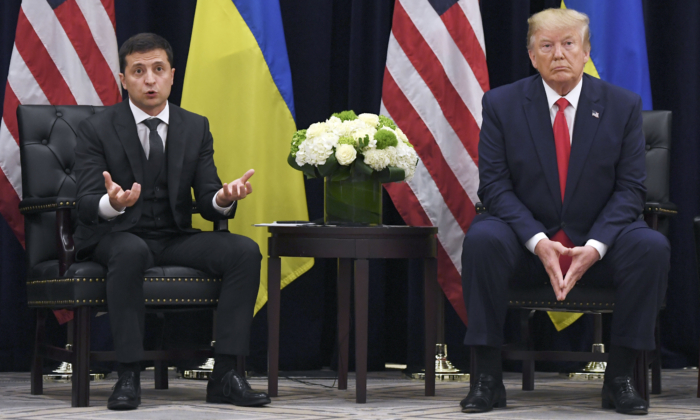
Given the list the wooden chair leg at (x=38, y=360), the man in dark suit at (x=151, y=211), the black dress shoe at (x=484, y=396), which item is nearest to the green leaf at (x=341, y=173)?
the man in dark suit at (x=151, y=211)

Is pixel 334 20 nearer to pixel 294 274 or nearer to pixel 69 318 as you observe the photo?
pixel 294 274

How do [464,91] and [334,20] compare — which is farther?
[334,20]

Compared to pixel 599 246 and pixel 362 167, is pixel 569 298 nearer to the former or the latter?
pixel 599 246

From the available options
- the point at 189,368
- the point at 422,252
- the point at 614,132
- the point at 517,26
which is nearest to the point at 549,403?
the point at 422,252

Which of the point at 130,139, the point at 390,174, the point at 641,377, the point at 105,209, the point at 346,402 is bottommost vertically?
the point at 346,402

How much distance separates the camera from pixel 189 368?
3.90 m

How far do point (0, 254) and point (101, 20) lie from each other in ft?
3.78

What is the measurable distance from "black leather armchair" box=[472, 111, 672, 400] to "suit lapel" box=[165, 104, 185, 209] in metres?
1.14

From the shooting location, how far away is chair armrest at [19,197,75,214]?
3055 millimetres

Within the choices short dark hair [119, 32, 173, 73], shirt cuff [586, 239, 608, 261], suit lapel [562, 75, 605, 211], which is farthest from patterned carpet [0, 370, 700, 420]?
short dark hair [119, 32, 173, 73]

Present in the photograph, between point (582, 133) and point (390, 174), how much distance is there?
0.68 meters

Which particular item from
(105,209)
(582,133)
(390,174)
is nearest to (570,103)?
(582,133)

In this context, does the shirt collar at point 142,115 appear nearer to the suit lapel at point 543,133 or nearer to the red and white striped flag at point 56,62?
the red and white striped flag at point 56,62

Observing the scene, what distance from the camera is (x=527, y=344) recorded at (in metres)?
3.51
